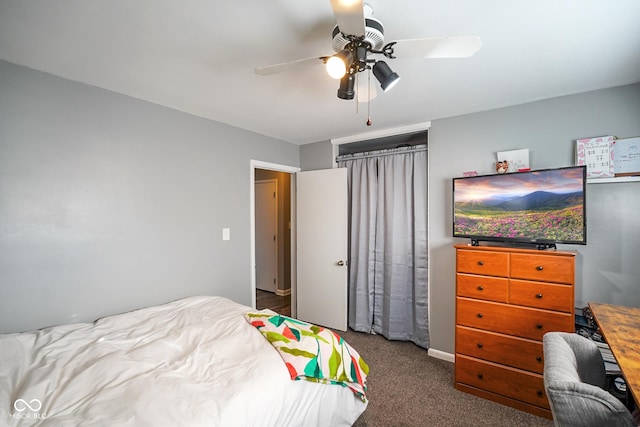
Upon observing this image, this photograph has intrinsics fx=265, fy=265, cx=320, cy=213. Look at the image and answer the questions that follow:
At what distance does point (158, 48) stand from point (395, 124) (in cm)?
229

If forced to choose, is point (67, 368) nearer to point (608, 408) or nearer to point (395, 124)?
point (608, 408)

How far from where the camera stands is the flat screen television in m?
1.97

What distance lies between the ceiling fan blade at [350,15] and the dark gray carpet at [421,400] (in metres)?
2.41

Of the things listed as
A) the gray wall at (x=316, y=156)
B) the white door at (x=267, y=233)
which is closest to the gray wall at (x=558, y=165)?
the gray wall at (x=316, y=156)

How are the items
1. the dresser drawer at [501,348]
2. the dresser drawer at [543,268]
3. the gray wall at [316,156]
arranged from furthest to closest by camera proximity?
the gray wall at [316,156] → the dresser drawer at [501,348] → the dresser drawer at [543,268]

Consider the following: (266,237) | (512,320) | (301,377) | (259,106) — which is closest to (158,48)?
(259,106)

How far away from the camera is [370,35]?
1.23 meters

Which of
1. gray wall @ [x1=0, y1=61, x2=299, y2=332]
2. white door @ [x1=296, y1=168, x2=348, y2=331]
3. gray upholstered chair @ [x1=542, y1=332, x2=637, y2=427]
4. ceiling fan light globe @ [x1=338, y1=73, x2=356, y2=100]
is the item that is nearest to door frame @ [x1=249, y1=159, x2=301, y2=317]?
white door @ [x1=296, y1=168, x2=348, y2=331]

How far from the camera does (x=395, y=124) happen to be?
2.98 metres

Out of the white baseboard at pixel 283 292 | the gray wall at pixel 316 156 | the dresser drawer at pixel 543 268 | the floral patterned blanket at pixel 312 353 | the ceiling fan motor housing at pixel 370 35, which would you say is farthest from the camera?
the white baseboard at pixel 283 292

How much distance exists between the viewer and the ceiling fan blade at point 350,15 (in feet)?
2.98

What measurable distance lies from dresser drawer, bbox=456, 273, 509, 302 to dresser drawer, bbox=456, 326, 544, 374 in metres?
0.29

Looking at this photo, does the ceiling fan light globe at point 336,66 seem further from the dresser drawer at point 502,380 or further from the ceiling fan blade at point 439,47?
the dresser drawer at point 502,380

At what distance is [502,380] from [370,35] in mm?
2614
